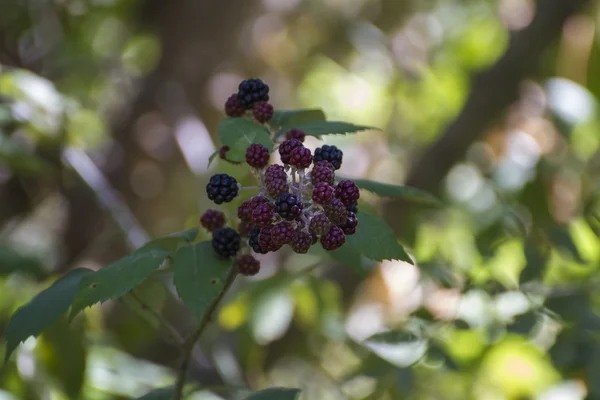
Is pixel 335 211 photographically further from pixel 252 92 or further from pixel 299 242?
pixel 252 92

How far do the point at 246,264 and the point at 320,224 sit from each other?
14 cm

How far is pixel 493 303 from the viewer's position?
1.26 meters

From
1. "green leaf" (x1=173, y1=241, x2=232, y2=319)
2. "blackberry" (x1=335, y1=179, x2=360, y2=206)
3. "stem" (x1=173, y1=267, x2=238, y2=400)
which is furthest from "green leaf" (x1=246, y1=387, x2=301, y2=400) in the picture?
"blackberry" (x1=335, y1=179, x2=360, y2=206)

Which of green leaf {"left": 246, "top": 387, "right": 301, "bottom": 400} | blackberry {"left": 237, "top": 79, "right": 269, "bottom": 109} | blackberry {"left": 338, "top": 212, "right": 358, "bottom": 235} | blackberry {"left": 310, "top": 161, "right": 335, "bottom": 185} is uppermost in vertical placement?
blackberry {"left": 237, "top": 79, "right": 269, "bottom": 109}

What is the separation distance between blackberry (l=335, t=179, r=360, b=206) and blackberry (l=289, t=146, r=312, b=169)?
0.04m

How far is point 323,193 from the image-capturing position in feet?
2.38

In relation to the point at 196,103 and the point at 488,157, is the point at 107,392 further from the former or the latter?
the point at 488,157

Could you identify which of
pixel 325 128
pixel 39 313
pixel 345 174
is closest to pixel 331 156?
pixel 325 128

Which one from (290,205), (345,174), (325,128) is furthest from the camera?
(345,174)

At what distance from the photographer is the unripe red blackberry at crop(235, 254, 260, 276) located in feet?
2.73

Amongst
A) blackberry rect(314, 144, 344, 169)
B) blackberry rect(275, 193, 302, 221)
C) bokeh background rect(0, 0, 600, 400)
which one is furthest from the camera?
bokeh background rect(0, 0, 600, 400)

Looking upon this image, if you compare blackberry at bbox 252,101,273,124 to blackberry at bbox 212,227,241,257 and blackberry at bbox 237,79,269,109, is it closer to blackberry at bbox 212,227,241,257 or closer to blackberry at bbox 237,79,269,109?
blackberry at bbox 237,79,269,109

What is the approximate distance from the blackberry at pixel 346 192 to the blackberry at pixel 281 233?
2.7 inches

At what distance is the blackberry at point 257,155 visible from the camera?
79 centimetres
